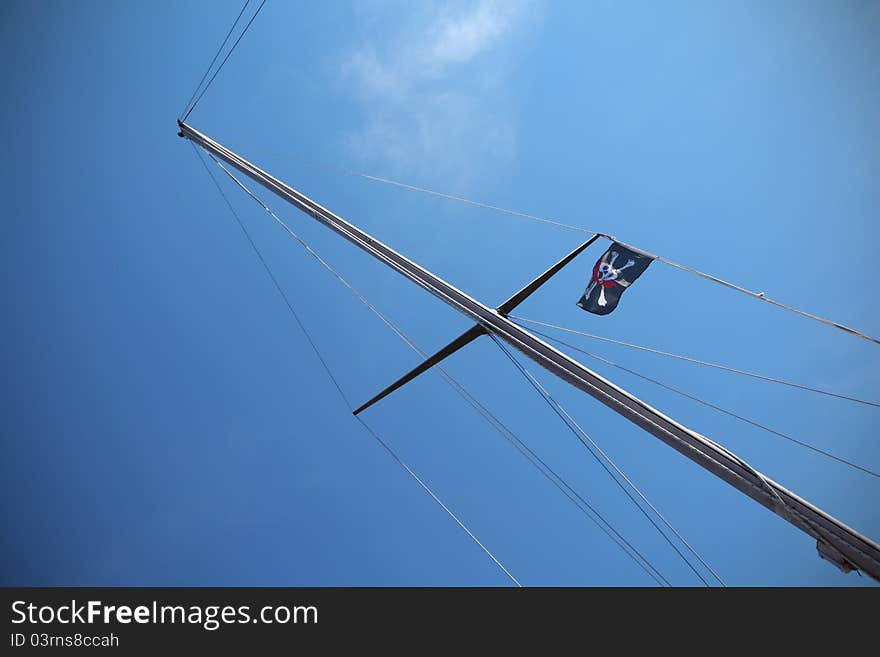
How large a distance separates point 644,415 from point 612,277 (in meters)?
2.77

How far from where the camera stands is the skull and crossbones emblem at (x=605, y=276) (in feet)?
21.3

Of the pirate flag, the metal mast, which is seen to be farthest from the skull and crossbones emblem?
the metal mast

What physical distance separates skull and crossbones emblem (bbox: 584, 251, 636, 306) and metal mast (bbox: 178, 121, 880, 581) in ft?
1.53

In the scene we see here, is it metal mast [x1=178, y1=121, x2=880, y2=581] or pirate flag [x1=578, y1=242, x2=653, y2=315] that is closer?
metal mast [x1=178, y1=121, x2=880, y2=581]

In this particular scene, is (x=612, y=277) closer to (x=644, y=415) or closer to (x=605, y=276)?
(x=605, y=276)

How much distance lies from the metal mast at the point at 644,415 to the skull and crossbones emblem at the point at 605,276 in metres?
0.47

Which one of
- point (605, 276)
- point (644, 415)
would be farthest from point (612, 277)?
point (644, 415)

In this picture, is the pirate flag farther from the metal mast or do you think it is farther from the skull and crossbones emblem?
the metal mast

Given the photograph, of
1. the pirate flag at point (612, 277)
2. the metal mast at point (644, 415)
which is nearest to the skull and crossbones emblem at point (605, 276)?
the pirate flag at point (612, 277)

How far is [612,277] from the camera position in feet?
21.4

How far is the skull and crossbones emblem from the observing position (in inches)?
255

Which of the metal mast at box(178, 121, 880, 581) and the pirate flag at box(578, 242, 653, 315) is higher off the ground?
the pirate flag at box(578, 242, 653, 315)

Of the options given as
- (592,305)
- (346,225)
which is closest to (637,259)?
(592,305)
